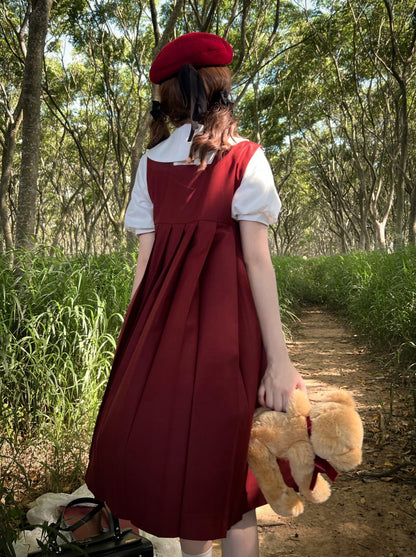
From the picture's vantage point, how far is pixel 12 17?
9141 millimetres

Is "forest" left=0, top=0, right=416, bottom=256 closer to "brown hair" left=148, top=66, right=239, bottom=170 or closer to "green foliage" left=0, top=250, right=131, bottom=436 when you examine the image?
"green foliage" left=0, top=250, right=131, bottom=436

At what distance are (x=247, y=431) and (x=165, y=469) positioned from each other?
0.21 metres

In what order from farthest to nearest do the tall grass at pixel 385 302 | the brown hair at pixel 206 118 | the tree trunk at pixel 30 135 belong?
the tall grass at pixel 385 302
the tree trunk at pixel 30 135
the brown hair at pixel 206 118

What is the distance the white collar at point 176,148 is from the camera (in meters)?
1.28

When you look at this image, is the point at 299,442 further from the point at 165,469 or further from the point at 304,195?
the point at 304,195

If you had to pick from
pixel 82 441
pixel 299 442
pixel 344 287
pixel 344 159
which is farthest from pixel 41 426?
pixel 344 159

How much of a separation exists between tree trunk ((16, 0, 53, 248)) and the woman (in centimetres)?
229

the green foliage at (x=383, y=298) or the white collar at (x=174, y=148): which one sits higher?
the white collar at (x=174, y=148)

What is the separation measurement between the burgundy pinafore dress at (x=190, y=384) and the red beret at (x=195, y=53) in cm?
29

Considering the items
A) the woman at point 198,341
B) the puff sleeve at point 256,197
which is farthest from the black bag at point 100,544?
the puff sleeve at point 256,197

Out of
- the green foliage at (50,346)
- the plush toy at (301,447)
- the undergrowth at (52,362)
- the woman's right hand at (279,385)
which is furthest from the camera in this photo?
the green foliage at (50,346)

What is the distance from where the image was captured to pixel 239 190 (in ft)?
3.92

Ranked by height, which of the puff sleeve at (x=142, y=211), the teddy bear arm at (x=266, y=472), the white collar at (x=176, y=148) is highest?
the white collar at (x=176, y=148)

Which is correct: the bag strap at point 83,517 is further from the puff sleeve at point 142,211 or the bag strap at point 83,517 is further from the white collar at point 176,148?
the white collar at point 176,148
